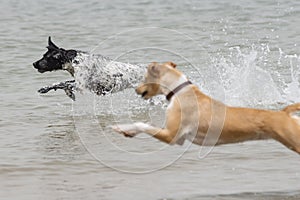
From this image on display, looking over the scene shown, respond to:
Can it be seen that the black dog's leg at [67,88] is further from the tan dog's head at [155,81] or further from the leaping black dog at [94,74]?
the tan dog's head at [155,81]

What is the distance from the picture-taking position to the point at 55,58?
12.0m

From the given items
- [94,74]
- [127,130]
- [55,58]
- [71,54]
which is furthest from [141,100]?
[127,130]

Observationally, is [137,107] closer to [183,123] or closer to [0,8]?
[183,123]

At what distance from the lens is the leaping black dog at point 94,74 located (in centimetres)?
1175

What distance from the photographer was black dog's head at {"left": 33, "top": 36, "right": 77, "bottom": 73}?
11930 millimetres

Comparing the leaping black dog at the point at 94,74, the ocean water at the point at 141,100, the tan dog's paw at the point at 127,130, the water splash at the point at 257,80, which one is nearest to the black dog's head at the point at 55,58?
the leaping black dog at the point at 94,74

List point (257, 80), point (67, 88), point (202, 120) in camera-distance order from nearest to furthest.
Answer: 1. point (202, 120)
2. point (67, 88)
3. point (257, 80)

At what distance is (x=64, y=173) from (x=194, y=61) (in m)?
6.60

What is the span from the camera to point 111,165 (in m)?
8.14

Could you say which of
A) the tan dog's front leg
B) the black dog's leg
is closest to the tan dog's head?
the tan dog's front leg

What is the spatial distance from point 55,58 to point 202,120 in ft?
17.9

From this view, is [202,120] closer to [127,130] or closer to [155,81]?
[155,81]

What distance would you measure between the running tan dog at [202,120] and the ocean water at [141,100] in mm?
537

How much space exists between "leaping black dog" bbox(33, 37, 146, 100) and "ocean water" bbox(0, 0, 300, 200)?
20 cm
